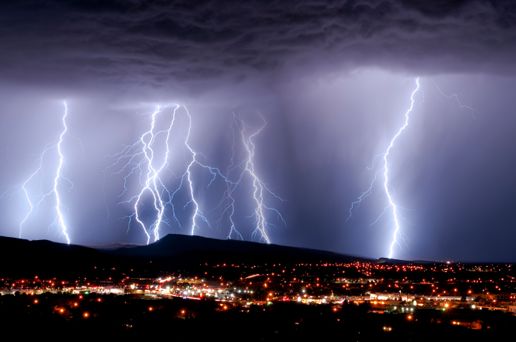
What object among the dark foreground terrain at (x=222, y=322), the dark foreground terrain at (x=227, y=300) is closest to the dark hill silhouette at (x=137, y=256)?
the dark foreground terrain at (x=227, y=300)

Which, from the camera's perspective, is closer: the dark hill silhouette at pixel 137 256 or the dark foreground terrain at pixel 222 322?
the dark foreground terrain at pixel 222 322

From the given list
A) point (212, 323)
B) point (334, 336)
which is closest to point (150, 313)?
point (212, 323)

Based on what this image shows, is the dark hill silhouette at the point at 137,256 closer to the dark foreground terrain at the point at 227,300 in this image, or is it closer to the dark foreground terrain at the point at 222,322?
the dark foreground terrain at the point at 227,300

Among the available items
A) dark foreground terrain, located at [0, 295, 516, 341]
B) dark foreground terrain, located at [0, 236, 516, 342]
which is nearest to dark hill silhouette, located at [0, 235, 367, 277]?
dark foreground terrain, located at [0, 236, 516, 342]

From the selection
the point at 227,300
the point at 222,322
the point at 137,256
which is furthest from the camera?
the point at 137,256

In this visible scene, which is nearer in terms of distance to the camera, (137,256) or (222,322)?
(222,322)

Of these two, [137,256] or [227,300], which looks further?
[137,256]

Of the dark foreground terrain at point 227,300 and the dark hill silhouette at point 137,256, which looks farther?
the dark hill silhouette at point 137,256

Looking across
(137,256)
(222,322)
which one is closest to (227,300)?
(222,322)

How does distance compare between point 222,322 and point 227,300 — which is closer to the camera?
point 222,322

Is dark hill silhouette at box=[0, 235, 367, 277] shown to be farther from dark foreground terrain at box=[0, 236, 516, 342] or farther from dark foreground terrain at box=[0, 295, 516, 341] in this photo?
dark foreground terrain at box=[0, 295, 516, 341]

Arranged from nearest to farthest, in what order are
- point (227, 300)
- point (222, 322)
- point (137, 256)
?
point (222, 322) < point (227, 300) < point (137, 256)

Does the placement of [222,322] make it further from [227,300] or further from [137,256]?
[137,256]
